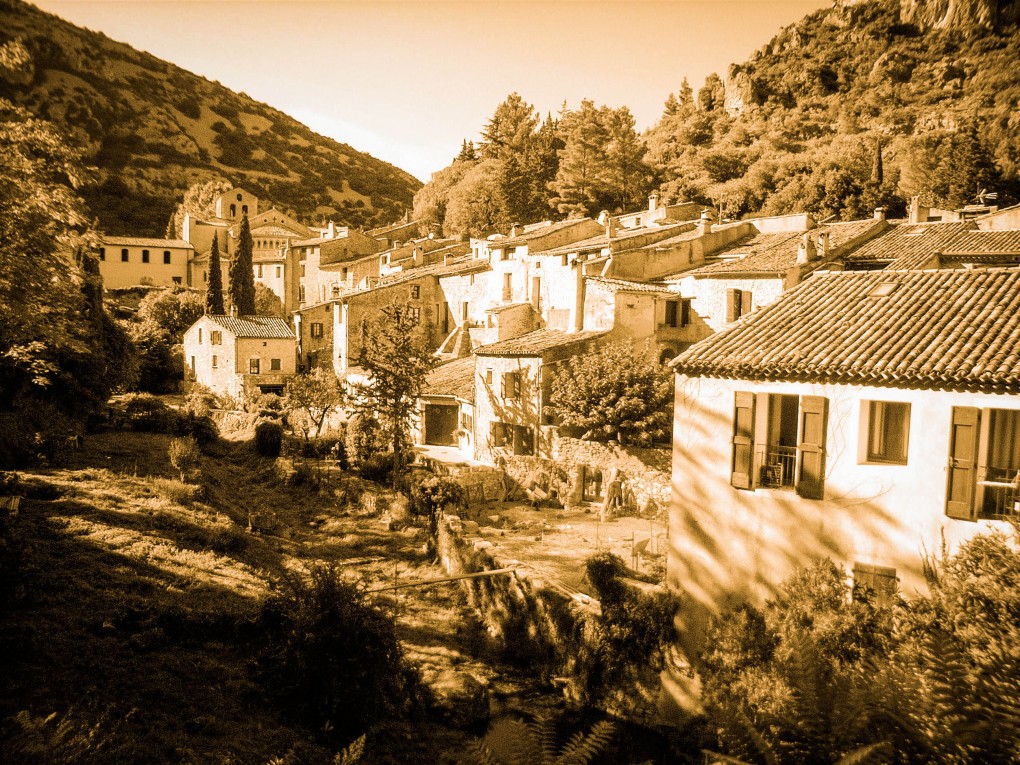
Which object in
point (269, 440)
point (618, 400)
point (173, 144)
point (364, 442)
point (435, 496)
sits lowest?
point (435, 496)

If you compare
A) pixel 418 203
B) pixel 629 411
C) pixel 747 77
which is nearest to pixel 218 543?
pixel 629 411

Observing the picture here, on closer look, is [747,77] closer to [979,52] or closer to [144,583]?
[979,52]

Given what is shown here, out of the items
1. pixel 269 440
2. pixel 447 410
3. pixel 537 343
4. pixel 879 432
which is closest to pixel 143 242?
pixel 269 440

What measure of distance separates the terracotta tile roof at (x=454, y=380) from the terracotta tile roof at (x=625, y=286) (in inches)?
301

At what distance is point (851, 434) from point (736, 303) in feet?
54.3

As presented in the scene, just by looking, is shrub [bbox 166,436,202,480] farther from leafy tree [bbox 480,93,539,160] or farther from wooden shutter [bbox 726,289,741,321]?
leafy tree [bbox 480,93,539,160]

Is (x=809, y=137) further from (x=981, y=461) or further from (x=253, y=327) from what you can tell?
(x=981, y=461)

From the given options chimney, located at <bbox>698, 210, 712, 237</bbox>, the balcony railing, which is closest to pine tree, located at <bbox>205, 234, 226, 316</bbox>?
chimney, located at <bbox>698, 210, 712, 237</bbox>

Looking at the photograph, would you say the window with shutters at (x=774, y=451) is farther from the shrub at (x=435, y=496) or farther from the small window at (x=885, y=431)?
the shrub at (x=435, y=496)

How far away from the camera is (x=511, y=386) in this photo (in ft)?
91.4

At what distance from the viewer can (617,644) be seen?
47.4 ft

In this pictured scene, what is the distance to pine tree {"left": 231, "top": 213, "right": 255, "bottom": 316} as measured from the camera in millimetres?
51469

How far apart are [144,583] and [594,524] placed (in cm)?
1304

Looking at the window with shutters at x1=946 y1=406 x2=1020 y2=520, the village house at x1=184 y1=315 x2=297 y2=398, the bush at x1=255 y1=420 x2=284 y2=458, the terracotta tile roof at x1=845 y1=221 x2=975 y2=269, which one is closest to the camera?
the window with shutters at x1=946 y1=406 x2=1020 y2=520
